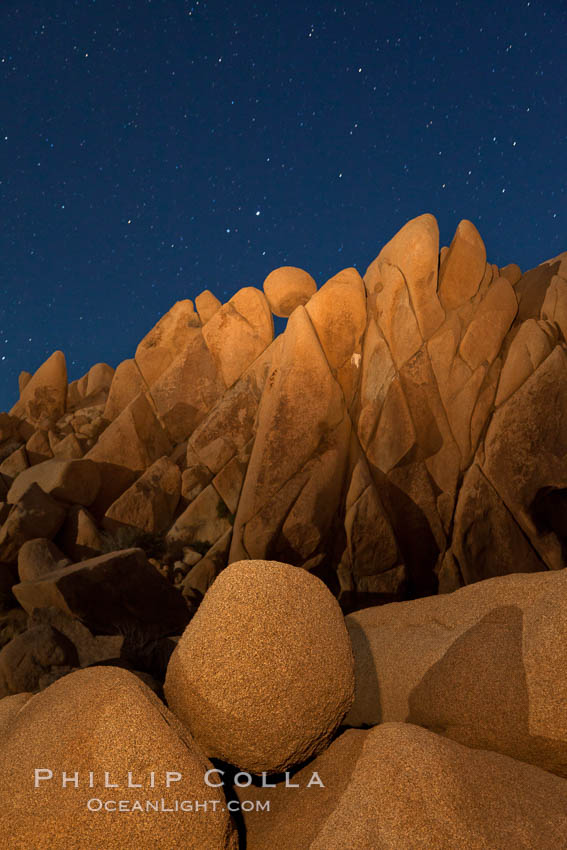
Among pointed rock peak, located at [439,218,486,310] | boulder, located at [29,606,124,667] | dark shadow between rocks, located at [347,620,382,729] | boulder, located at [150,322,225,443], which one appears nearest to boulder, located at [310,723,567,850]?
dark shadow between rocks, located at [347,620,382,729]

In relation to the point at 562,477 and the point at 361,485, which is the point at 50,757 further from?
the point at 562,477

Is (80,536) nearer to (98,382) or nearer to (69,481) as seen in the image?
(69,481)

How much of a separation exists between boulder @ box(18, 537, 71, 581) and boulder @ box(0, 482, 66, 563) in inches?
26.5

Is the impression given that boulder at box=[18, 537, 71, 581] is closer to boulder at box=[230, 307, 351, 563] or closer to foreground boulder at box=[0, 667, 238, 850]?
boulder at box=[230, 307, 351, 563]

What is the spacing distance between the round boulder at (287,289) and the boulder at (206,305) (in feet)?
6.93

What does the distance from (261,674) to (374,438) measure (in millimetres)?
11310

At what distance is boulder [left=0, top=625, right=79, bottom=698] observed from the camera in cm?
811

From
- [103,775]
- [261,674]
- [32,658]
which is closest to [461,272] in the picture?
[32,658]

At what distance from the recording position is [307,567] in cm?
1344

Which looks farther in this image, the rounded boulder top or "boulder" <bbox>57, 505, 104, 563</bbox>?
"boulder" <bbox>57, 505, 104, 563</bbox>

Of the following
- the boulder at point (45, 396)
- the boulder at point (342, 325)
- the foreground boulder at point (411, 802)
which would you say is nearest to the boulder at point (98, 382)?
the boulder at point (45, 396)

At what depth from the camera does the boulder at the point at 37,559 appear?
1317 centimetres

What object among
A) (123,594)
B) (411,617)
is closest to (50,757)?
(411,617)

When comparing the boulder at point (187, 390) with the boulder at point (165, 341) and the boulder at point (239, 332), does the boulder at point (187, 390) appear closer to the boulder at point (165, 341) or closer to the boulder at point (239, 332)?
the boulder at point (239, 332)
